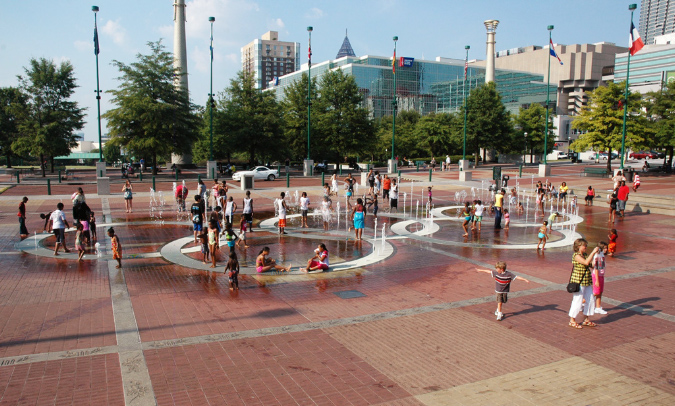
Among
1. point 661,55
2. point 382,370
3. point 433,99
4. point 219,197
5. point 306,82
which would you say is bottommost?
point 382,370

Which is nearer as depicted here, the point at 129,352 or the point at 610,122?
the point at 129,352

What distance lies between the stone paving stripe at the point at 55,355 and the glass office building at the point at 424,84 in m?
116

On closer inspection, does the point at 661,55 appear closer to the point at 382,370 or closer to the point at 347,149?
the point at 347,149

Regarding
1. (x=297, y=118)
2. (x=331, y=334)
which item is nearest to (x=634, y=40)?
(x=331, y=334)

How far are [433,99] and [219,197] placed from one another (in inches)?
Answer: 4727

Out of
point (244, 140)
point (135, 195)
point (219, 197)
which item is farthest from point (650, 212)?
point (244, 140)

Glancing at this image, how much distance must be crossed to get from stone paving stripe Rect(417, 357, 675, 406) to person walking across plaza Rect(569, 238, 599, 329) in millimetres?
1789

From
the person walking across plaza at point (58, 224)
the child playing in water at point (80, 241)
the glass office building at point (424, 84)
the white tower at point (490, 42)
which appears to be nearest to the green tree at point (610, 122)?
the white tower at point (490, 42)

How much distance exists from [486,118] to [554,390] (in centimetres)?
5999

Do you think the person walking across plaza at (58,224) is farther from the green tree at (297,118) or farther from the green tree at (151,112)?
the green tree at (297,118)

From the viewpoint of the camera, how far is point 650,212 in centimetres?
2472

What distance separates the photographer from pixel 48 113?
47.2 metres

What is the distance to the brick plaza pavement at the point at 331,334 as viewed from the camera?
6.45 m

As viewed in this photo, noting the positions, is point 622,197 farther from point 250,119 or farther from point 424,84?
point 424,84
